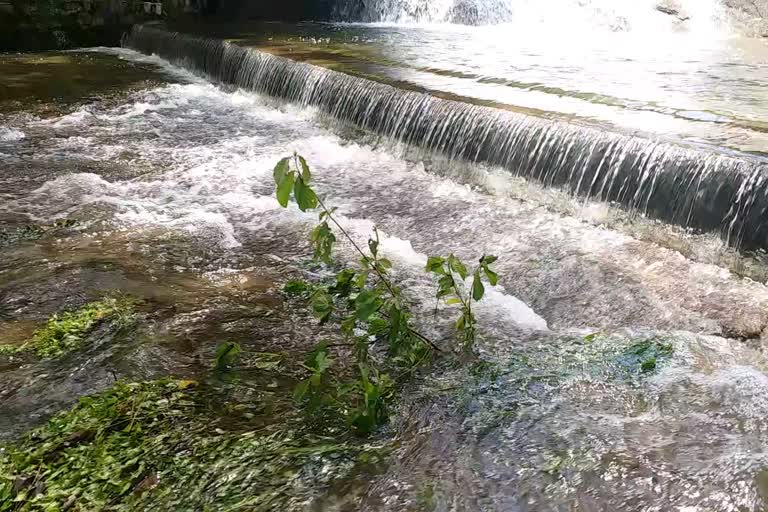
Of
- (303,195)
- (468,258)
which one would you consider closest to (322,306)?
(303,195)

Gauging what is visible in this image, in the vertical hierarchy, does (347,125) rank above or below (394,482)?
above

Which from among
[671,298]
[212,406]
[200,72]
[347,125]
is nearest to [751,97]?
[671,298]

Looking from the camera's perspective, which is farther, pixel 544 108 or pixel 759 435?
pixel 544 108

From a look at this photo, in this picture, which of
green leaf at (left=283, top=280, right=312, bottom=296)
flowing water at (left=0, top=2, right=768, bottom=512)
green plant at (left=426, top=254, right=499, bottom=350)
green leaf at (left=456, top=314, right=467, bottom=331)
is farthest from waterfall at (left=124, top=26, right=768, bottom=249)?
green leaf at (left=283, top=280, right=312, bottom=296)

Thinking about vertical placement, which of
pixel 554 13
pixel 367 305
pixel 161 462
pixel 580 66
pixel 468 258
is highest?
pixel 554 13

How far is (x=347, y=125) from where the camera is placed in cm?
722

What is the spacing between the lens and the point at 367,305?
263 cm

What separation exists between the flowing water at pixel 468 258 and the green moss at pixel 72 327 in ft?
0.33

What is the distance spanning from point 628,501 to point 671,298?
178 centimetres

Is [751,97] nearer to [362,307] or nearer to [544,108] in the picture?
[544,108]

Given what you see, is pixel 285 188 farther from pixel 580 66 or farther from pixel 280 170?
pixel 580 66

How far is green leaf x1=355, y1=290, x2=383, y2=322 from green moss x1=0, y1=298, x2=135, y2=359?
4.58ft

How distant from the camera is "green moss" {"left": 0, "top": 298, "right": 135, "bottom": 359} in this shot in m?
3.13

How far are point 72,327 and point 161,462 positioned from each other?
1.25 metres
